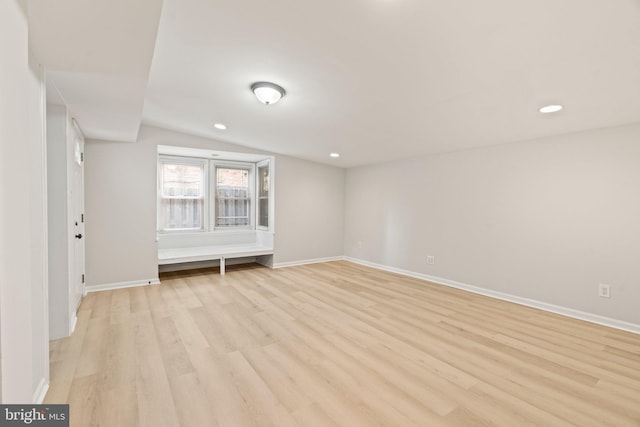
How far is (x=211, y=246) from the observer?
18.4 feet

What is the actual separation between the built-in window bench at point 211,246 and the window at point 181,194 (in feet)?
→ 0.76

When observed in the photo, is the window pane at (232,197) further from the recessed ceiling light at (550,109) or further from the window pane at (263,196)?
the recessed ceiling light at (550,109)

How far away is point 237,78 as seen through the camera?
2.76 meters

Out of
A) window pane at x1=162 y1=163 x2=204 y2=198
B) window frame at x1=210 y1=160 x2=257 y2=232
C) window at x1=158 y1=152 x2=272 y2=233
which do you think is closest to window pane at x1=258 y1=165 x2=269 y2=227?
window at x1=158 y1=152 x2=272 y2=233

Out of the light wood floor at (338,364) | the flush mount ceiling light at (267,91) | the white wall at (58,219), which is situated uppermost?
the flush mount ceiling light at (267,91)

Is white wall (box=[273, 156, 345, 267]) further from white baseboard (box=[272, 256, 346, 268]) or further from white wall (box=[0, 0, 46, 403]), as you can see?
white wall (box=[0, 0, 46, 403])

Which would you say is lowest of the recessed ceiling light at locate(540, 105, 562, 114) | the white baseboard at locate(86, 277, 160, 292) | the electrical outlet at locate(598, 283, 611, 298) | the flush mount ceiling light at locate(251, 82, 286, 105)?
the white baseboard at locate(86, 277, 160, 292)

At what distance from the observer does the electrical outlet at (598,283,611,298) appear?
298 centimetres

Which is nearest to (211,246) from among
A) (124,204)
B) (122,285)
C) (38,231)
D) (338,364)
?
(122,285)

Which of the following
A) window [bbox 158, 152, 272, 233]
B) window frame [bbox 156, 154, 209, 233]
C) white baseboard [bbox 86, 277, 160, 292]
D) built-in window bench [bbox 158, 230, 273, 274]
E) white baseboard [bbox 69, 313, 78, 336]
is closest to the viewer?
white baseboard [bbox 69, 313, 78, 336]

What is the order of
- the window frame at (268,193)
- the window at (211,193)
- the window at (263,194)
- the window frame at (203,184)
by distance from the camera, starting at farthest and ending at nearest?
1. the window at (263,194)
2. the window frame at (268,193)
3. the window at (211,193)
4. the window frame at (203,184)

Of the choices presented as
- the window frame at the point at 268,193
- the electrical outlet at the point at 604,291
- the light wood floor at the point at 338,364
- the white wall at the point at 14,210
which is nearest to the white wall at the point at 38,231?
the light wood floor at the point at 338,364

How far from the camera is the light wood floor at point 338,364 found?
167 centimetres

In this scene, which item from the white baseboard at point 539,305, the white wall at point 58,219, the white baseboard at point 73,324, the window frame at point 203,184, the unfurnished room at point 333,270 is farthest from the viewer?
the window frame at point 203,184
